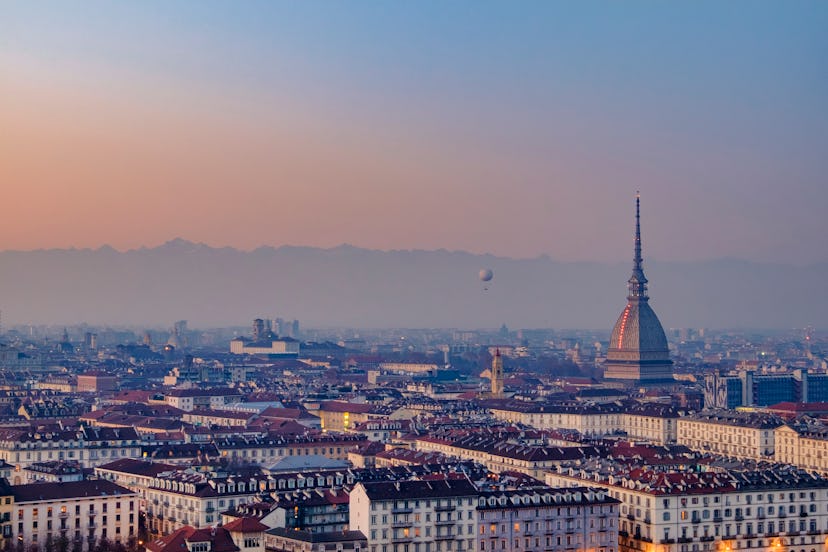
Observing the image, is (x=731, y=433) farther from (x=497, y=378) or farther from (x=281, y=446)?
(x=497, y=378)

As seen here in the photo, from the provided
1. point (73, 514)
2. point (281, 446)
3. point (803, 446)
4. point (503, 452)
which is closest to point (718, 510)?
point (503, 452)

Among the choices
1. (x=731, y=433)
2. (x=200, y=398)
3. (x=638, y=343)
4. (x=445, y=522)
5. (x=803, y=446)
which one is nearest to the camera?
(x=445, y=522)

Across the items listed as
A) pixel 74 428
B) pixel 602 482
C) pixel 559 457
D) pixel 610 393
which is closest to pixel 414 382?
pixel 610 393

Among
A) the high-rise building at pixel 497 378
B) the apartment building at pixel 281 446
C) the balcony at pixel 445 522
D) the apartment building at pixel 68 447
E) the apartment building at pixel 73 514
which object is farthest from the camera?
the high-rise building at pixel 497 378

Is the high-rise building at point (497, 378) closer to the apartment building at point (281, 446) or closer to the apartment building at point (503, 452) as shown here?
the apartment building at point (281, 446)

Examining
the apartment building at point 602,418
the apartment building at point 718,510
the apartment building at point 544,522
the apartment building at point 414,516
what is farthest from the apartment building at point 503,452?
the apartment building at point 602,418

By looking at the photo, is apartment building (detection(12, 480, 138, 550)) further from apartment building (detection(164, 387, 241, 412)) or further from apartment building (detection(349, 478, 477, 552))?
apartment building (detection(164, 387, 241, 412))

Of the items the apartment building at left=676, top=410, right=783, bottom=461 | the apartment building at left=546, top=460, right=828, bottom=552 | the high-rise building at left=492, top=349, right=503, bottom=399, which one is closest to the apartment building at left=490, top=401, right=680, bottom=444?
the apartment building at left=676, top=410, right=783, bottom=461
